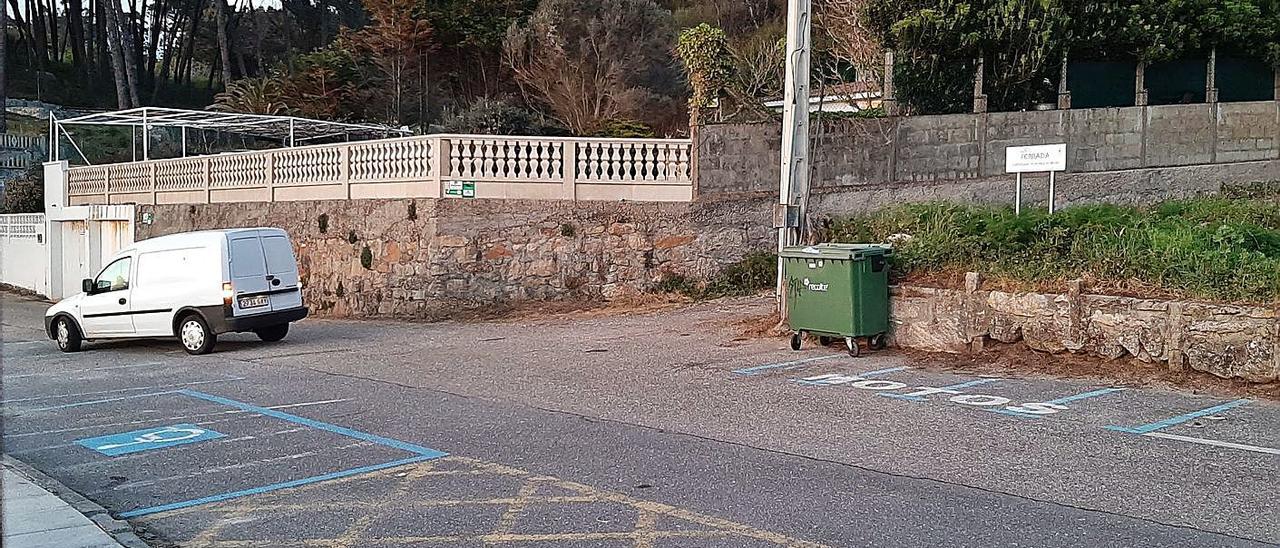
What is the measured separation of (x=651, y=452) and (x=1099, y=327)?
5572 mm

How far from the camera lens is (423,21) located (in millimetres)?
31234

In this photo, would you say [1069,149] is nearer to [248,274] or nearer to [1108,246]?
[1108,246]

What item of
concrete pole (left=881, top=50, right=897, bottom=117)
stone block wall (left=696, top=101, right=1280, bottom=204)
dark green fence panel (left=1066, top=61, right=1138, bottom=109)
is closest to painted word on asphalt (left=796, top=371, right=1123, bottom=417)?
Answer: stone block wall (left=696, top=101, right=1280, bottom=204)

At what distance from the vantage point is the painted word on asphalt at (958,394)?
9641 millimetres

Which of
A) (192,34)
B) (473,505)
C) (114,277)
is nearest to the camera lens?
(473,505)

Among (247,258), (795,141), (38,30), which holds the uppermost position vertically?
(38,30)

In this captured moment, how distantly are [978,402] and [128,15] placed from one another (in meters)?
52.0

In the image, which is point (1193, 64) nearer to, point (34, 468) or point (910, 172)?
point (910, 172)

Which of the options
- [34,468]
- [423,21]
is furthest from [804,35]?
[423,21]

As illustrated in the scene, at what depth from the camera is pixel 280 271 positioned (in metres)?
16.1

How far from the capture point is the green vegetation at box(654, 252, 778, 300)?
18781 millimetres

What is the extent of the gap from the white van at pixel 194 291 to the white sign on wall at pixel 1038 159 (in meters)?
10.1

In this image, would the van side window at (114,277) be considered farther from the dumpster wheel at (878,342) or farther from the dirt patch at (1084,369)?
the dirt patch at (1084,369)

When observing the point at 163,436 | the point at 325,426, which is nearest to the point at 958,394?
the point at 325,426
